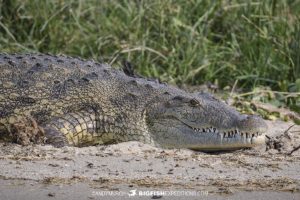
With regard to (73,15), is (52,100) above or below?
below

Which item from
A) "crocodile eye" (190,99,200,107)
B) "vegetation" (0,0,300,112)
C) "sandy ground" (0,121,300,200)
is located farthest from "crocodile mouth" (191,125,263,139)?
"vegetation" (0,0,300,112)

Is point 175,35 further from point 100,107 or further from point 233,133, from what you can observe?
point 233,133

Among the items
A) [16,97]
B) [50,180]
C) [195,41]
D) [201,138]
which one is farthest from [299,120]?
[50,180]

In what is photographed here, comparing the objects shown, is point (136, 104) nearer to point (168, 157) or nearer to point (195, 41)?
point (168, 157)

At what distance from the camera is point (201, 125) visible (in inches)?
262

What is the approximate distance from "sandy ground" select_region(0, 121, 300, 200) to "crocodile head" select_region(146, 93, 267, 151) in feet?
0.43

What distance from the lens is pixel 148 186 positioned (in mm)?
5020

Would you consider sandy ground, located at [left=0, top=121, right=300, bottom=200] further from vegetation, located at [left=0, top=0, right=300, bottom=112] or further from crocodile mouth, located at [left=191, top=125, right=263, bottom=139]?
vegetation, located at [left=0, top=0, right=300, bottom=112]

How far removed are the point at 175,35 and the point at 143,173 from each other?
3800 mm

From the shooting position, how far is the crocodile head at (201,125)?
6.35 m

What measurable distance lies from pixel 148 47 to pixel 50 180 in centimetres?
406

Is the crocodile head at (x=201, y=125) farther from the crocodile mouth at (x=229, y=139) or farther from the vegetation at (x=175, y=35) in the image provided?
the vegetation at (x=175, y=35)

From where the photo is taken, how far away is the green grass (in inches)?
342

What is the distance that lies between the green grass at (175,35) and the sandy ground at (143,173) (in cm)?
238
